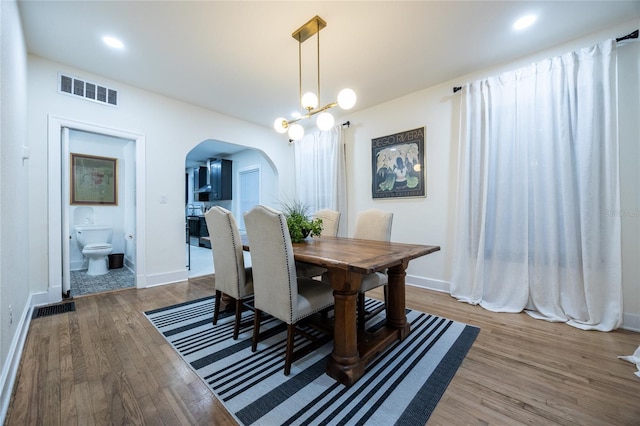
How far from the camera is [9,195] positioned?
1.60 metres

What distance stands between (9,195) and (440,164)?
389 cm

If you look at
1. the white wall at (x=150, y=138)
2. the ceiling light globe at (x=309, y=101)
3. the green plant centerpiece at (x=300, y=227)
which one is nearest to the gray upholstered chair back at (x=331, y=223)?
the green plant centerpiece at (x=300, y=227)

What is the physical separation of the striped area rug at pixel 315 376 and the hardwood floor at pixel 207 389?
79 mm

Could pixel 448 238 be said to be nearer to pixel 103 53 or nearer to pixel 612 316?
pixel 612 316

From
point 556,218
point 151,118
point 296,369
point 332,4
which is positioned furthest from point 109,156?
point 556,218

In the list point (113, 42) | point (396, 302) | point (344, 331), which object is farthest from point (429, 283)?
point (113, 42)

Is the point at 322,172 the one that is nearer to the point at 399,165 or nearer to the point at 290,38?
the point at 399,165

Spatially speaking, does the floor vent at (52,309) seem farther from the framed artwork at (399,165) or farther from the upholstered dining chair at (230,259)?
the framed artwork at (399,165)

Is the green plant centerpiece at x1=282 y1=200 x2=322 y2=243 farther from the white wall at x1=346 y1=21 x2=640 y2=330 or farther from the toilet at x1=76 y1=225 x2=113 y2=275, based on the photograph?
the toilet at x1=76 y1=225 x2=113 y2=275

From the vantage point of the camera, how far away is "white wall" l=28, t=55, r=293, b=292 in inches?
103

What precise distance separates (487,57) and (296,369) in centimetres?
341

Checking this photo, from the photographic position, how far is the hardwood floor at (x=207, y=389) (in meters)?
1.24

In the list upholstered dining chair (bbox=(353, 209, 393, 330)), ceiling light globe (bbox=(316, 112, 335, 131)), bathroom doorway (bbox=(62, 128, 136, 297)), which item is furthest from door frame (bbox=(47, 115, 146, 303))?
upholstered dining chair (bbox=(353, 209, 393, 330))

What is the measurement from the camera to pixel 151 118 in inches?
132
